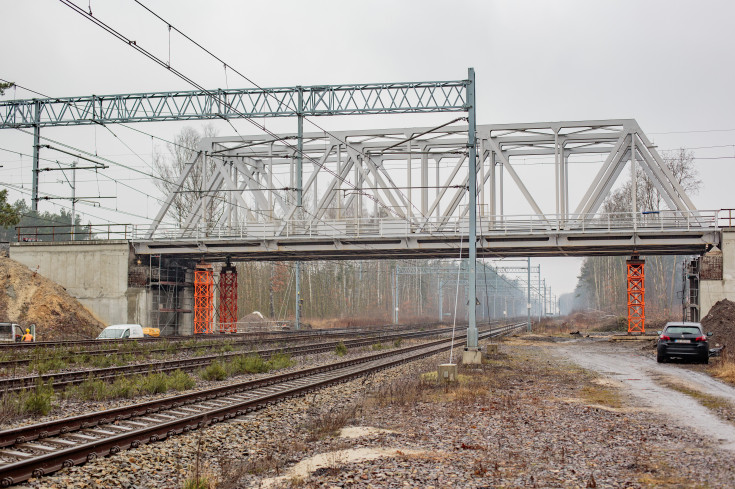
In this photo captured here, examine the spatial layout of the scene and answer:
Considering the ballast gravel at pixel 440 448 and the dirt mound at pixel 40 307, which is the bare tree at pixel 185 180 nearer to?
the dirt mound at pixel 40 307

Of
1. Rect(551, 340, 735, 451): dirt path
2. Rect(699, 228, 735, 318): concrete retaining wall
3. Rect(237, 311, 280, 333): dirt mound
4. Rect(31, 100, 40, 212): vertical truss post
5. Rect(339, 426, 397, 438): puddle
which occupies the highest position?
Rect(31, 100, 40, 212): vertical truss post

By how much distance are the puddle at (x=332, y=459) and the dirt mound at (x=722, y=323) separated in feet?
72.9

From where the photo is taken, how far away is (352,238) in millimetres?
38625

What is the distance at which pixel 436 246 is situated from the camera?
3872 centimetres

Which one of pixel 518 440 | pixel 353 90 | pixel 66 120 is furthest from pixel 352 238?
pixel 518 440

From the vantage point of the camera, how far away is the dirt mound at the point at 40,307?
113 ft

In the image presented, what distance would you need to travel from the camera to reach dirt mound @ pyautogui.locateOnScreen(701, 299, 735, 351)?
28.6 metres

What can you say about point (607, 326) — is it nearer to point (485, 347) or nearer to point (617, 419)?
point (485, 347)

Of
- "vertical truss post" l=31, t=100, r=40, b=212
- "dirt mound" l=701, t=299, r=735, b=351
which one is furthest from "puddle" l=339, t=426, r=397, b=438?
"vertical truss post" l=31, t=100, r=40, b=212

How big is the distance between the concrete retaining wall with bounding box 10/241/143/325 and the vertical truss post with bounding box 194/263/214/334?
5.44 m

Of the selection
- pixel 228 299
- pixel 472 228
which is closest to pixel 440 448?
pixel 472 228

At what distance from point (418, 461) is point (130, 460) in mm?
3697

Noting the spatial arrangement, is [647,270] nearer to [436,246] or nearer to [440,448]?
[436,246]

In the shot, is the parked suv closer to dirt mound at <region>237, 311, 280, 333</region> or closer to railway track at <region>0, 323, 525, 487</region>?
railway track at <region>0, 323, 525, 487</region>
